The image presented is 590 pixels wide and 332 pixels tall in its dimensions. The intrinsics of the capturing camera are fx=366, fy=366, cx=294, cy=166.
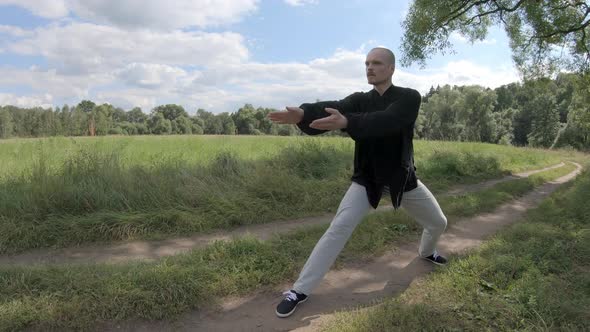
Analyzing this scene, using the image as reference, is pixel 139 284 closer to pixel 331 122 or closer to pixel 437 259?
pixel 331 122

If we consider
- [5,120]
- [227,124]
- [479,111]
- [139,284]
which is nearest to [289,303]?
[139,284]

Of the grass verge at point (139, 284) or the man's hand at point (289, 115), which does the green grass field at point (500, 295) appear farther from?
the man's hand at point (289, 115)

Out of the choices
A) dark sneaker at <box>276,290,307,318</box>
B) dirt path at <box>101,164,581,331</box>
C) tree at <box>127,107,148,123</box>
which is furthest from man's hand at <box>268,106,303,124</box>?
tree at <box>127,107,148,123</box>

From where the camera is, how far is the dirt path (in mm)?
3260

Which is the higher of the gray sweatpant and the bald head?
the bald head

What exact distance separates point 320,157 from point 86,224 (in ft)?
21.5

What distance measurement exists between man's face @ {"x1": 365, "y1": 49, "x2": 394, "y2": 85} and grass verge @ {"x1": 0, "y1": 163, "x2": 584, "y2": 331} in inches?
92.7

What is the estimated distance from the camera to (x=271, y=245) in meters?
4.83

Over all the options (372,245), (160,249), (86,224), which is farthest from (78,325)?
(372,245)

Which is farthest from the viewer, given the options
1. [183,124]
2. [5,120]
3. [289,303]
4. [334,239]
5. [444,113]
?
[444,113]

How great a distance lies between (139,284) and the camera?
3.61 metres

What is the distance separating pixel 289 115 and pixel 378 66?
3.33ft

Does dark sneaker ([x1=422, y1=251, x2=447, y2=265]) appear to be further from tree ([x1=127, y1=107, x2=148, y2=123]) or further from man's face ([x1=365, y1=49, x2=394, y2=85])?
tree ([x1=127, y1=107, x2=148, y2=123])

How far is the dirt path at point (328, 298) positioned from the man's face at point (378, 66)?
2243mm
